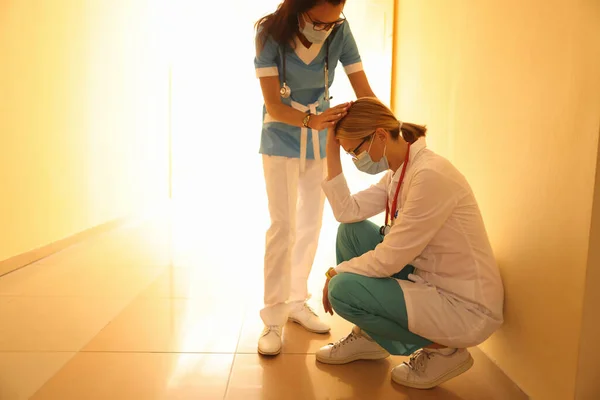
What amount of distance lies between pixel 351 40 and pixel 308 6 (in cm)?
32

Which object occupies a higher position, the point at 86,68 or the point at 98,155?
the point at 86,68

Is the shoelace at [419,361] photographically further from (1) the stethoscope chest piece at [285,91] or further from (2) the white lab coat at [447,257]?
(1) the stethoscope chest piece at [285,91]

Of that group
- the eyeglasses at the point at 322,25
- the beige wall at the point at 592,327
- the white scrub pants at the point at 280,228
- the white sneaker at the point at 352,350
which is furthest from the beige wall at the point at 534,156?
the white scrub pants at the point at 280,228

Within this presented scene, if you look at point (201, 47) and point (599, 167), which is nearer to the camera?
point (599, 167)

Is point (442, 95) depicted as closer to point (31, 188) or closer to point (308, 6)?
point (308, 6)

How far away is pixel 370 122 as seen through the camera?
1.40 m

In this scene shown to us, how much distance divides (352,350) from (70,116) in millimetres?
1578

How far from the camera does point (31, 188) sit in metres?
1.79

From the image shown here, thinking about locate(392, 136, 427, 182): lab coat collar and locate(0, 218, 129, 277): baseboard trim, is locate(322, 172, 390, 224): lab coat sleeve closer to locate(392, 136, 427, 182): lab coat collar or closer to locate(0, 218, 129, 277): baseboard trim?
locate(392, 136, 427, 182): lab coat collar

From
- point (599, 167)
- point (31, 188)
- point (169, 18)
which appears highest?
point (169, 18)

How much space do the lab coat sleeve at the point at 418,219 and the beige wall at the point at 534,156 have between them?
0.71 feet

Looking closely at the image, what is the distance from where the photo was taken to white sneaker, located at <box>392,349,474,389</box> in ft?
4.63

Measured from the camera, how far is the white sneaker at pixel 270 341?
1.63 metres

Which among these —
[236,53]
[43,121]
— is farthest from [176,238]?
[236,53]
